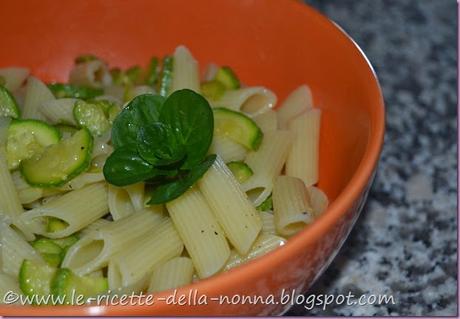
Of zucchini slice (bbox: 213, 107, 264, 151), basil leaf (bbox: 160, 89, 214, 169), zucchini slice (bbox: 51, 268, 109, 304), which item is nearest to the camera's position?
zucchini slice (bbox: 51, 268, 109, 304)

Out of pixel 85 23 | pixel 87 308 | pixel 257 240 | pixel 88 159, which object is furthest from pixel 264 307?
pixel 85 23

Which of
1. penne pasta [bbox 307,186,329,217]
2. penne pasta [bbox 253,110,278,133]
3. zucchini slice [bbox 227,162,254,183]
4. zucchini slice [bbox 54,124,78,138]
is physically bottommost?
penne pasta [bbox 307,186,329,217]

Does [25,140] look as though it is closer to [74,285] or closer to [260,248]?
[74,285]

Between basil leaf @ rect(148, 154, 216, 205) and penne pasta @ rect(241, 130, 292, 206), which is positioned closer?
basil leaf @ rect(148, 154, 216, 205)

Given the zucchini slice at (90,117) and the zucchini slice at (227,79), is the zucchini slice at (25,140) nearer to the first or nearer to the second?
the zucchini slice at (90,117)

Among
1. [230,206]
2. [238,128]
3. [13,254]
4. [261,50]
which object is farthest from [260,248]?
[261,50]

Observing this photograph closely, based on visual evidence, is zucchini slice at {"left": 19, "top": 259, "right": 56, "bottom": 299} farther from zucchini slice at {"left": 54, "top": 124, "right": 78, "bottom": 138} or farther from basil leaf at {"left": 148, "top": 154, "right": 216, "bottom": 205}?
zucchini slice at {"left": 54, "top": 124, "right": 78, "bottom": 138}

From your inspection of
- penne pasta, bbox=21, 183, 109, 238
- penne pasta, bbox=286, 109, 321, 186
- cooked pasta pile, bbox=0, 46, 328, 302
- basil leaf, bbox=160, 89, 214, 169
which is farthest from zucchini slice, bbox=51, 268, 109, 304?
penne pasta, bbox=286, 109, 321, 186
